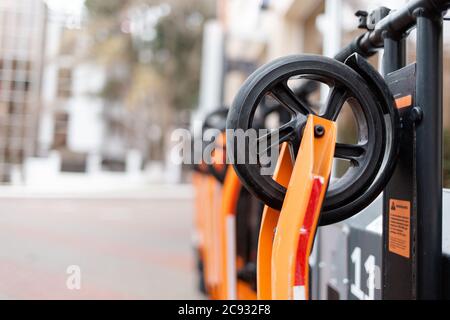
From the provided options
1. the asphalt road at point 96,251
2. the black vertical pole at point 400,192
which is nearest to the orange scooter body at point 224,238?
the asphalt road at point 96,251

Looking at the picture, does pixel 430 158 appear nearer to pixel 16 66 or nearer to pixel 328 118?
pixel 328 118

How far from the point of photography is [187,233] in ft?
26.7

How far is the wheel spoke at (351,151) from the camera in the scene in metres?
1.34

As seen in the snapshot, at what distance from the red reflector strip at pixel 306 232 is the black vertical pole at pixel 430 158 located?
14.1 inches

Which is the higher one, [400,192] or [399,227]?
[400,192]

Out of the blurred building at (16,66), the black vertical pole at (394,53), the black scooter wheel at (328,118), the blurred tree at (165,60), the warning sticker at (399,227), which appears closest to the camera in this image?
the black scooter wheel at (328,118)

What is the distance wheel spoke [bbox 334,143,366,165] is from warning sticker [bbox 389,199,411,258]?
197mm

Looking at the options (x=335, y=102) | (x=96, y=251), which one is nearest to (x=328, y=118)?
(x=335, y=102)

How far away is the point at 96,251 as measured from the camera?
5602 millimetres

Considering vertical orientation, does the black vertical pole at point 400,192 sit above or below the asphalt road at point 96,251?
above

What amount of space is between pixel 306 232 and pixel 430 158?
44 cm

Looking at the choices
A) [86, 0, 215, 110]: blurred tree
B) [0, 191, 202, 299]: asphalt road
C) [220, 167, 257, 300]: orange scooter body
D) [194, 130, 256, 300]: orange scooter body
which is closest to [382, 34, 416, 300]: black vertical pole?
[194, 130, 256, 300]: orange scooter body

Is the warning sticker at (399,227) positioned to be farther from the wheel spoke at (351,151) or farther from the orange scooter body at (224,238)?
the orange scooter body at (224,238)
